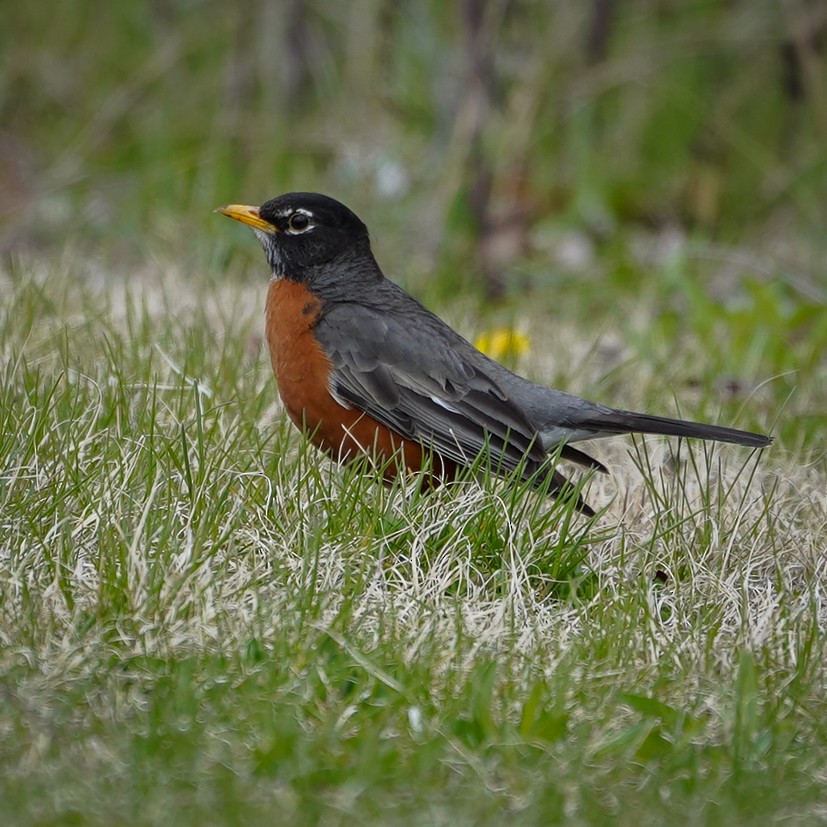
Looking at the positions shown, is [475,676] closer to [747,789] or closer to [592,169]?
[747,789]

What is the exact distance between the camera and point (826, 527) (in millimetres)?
4059

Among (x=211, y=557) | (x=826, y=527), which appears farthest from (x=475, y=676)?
(x=826, y=527)

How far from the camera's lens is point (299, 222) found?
5004 millimetres

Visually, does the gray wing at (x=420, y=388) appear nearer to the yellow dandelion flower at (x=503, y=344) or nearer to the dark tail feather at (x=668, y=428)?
the dark tail feather at (x=668, y=428)

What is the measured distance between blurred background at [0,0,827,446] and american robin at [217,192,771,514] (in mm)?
1543

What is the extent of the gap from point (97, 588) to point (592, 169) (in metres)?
6.36

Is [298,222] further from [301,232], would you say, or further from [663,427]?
[663,427]

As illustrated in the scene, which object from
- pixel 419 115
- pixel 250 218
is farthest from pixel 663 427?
pixel 419 115

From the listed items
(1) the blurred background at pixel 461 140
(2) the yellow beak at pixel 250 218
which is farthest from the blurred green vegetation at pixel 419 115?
(2) the yellow beak at pixel 250 218

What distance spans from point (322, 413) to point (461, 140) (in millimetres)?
3723

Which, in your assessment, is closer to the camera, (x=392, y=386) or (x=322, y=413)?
(x=322, y=413)

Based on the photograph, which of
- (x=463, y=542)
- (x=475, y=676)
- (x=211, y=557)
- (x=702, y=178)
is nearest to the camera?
(x=475, y=676)

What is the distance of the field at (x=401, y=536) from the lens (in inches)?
106

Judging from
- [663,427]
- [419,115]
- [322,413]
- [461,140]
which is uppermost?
[419,115]
